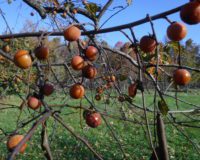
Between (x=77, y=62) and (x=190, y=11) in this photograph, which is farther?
(x=77, y=62)

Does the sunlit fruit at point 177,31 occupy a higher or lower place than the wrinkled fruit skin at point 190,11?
lower

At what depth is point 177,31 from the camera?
117cm

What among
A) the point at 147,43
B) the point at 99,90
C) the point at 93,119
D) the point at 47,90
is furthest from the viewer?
the point at 99,90

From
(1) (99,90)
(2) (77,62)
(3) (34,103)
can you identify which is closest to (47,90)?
(3) (34,103)

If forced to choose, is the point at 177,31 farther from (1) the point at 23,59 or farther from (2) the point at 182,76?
(1) the point at 23,59

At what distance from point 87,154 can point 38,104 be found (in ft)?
19.6

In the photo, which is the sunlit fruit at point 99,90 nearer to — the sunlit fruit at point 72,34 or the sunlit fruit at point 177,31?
the sunlit fruit at point 72,34

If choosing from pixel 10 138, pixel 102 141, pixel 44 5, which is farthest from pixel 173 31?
pixel 102 141

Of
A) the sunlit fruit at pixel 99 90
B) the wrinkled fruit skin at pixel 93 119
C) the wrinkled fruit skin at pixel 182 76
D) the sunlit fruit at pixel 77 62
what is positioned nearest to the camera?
the wrinkled fruit skin at pixel 182 76

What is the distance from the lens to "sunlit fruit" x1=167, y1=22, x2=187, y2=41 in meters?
1.17

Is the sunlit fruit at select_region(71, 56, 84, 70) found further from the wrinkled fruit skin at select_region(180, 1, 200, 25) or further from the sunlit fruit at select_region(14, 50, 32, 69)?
the wrinkled fruit skin at select_region(180, 1, 200, 25)

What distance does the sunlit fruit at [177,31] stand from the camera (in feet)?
3.84

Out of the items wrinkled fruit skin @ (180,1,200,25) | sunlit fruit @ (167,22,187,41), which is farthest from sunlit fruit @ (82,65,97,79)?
wrinkled fruit skin @ (180,1,200,25)

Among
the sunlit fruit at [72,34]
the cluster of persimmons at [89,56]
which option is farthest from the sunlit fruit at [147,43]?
the sunlit fruit at [72,34]
